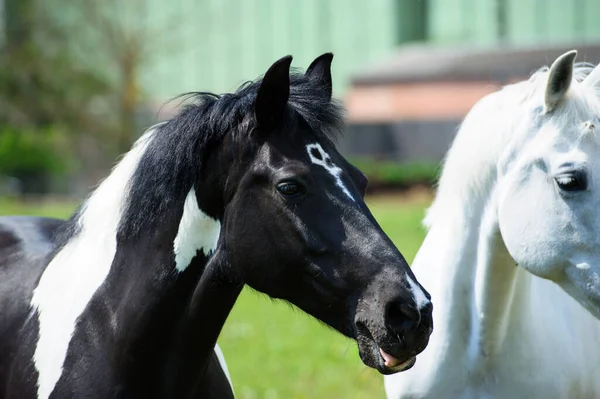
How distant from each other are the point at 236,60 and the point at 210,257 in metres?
30.1

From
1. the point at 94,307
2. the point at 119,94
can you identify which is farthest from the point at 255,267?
the point at 119,94

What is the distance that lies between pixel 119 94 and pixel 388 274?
1140 inches

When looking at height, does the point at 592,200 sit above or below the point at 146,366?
above

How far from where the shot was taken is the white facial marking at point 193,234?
2723mm

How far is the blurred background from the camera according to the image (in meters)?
26.3

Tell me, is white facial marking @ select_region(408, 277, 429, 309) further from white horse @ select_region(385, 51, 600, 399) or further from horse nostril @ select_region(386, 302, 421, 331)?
white horse @ select_region(385, 51, 600, 399)

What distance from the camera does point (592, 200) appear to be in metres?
2.94

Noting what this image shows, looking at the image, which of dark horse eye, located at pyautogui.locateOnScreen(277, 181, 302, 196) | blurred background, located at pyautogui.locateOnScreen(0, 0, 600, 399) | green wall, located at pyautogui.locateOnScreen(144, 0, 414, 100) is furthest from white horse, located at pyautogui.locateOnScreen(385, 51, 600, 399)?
green wall, located at pyautogui.locateOnScreen(144, 0, 414, 100)

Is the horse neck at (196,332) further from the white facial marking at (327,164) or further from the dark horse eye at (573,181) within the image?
the dark horse eye at (573,181)

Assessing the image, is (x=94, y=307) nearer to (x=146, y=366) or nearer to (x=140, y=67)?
(x=146, y=366)

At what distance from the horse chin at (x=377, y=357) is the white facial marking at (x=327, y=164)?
1.31 ft

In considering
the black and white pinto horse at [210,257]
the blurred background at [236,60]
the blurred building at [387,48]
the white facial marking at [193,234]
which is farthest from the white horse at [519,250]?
the blurred building at [387,48]

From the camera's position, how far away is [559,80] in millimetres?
3057

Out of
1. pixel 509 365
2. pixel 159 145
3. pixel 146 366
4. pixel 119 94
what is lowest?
pixel 119 94
